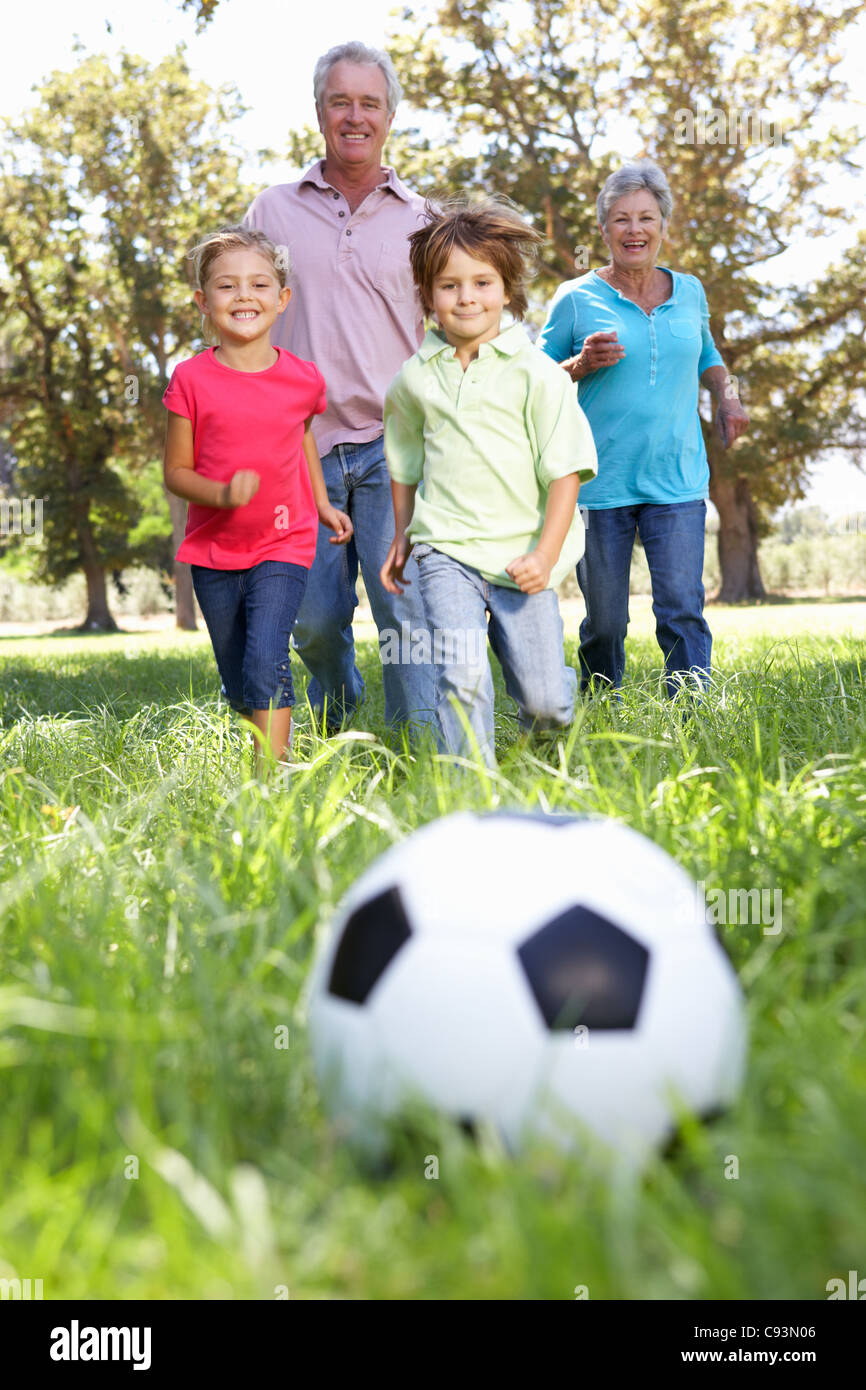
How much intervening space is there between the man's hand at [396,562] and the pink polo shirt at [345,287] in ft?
3.01

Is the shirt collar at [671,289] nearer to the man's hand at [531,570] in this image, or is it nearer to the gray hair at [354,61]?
the gray hair at [354,61]

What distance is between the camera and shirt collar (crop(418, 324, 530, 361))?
412cm

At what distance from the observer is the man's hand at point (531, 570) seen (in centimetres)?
393

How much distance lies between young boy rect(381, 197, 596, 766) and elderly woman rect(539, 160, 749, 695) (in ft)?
4.41

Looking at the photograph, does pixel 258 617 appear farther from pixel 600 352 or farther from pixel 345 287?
pixel 600 352

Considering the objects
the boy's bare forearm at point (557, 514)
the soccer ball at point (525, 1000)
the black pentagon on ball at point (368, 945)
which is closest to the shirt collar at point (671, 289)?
the boy's bare forearm at point (557, 514)

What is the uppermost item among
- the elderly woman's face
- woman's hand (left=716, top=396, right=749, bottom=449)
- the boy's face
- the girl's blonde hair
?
the elderly woman's face

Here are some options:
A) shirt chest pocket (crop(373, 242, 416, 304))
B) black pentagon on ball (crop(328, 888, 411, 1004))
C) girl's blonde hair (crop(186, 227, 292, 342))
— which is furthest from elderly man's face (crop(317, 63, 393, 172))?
black pentagon on ball (crop(328, 888, 411, 1004))

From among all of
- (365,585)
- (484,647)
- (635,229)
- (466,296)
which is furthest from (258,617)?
(635,229)

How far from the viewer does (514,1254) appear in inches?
55.6

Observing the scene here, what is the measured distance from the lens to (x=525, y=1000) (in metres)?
1.76

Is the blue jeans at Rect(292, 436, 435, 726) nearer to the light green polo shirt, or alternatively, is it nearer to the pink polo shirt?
the pink polo shirt

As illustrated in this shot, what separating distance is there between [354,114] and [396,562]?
1.93 m
